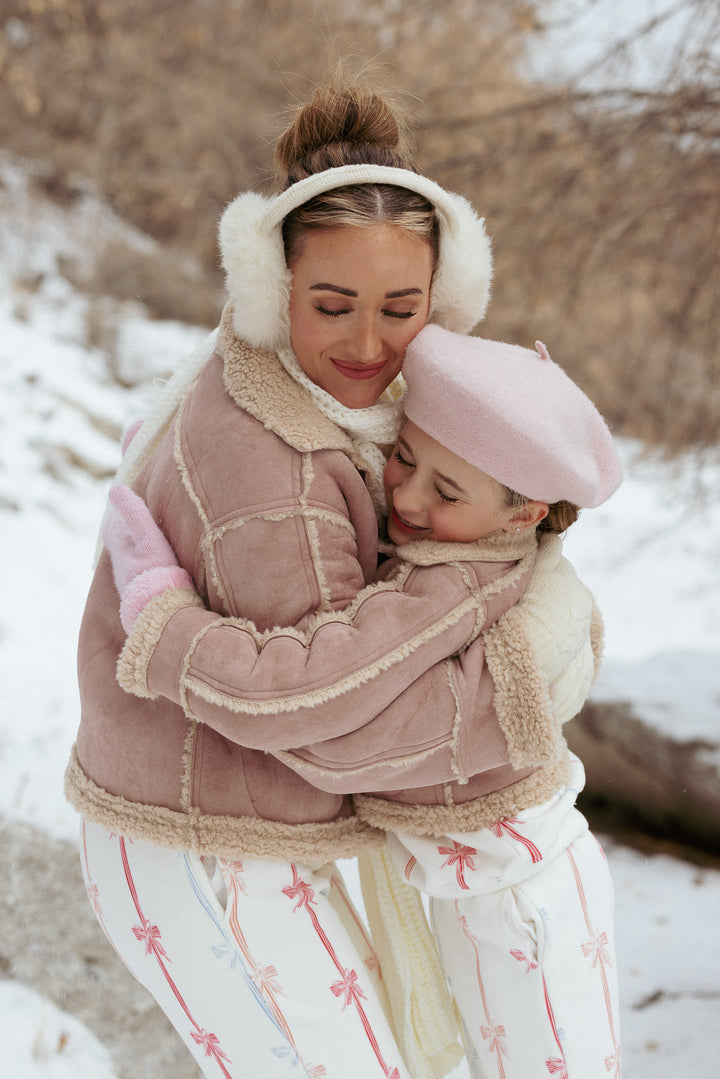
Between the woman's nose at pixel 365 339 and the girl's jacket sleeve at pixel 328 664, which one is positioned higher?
the woman's nose at pixel 365 339

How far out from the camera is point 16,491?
4.95 m

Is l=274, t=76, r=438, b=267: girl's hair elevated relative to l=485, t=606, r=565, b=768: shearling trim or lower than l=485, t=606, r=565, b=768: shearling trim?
elevated

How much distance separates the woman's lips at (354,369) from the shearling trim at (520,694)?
0.45 m

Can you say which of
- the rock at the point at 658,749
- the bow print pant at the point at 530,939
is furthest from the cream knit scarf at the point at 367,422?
the rock at the point at 658,749

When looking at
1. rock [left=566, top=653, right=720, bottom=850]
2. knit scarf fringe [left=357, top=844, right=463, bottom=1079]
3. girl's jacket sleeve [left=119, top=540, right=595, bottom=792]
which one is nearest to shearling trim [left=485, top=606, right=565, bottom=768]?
girl's jacket sleeve [left=119, top=540, right=595, bottom=792]

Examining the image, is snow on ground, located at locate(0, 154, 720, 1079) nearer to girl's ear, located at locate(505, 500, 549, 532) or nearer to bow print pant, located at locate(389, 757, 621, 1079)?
girl's ear, located at locate(505, 500, 549, 532)

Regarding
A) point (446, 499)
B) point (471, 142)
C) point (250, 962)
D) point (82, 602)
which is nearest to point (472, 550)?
point (446, 499)

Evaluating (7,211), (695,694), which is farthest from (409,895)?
(7,211)

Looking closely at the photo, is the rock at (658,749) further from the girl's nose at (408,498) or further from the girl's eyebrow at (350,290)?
the girl's eyebrow at (350,290)

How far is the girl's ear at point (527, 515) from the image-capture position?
1514 mm

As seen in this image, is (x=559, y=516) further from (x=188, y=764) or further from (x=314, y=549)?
(x=188, y=764)

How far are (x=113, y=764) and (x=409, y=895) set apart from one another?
2.09 ft

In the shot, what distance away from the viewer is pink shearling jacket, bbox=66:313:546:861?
1.36 metres

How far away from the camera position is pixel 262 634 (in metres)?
1.39
